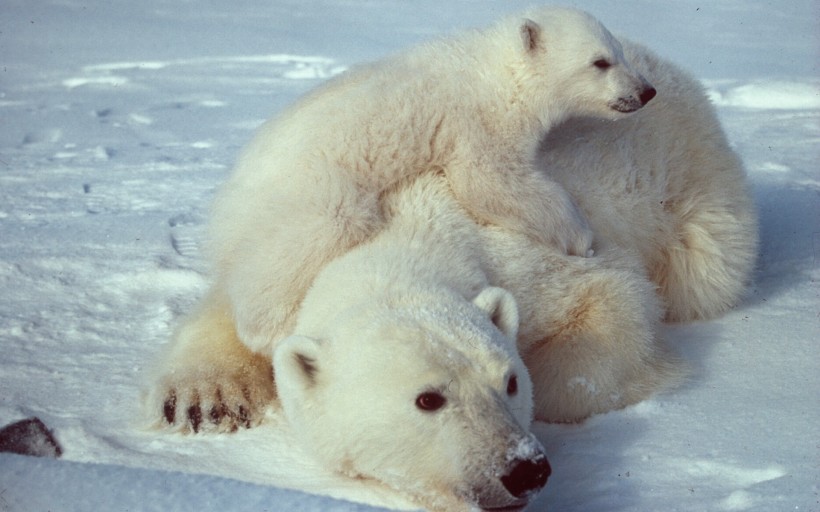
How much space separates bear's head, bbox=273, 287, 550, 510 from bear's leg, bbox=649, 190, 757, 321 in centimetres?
163

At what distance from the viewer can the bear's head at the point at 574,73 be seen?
373 cm

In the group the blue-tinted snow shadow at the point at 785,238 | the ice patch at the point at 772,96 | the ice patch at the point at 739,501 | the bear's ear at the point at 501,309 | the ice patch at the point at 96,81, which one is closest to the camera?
the ice patch at the point at 739,501

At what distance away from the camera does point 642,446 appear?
2.60 metres

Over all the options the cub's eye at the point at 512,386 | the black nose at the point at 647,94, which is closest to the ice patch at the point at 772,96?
the black nose at the point at 647,94

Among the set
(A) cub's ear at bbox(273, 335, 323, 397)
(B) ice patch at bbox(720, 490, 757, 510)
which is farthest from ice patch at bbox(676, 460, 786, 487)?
(A) cub's ear at bbox(273, 335, 323, 397)

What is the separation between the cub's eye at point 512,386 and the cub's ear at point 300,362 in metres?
0.47

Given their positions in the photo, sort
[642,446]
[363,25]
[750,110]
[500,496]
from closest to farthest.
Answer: [500,496] < [642,446] < [750,110] < [363,25]

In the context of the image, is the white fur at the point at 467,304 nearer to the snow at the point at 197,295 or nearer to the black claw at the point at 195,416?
the black claw at the point at 195,416

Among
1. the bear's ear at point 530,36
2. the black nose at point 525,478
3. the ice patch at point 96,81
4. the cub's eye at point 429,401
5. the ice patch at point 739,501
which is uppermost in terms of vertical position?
the bear's ear at point 530,36

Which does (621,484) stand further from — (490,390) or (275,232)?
(275,232)

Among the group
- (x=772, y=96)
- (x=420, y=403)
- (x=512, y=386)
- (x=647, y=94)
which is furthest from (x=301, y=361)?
(x=772, y=96)

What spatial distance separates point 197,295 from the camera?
13.1 ft

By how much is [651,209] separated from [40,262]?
8.40ft

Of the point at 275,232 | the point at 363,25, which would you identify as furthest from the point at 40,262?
the point at 363,25
